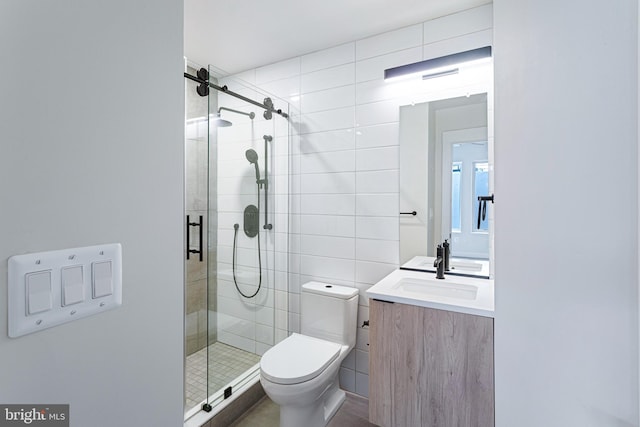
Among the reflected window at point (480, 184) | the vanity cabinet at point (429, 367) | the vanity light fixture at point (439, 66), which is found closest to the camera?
the vanity cabinet at point (429, 367)

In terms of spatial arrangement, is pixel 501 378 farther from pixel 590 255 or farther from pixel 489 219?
pixel 489 219

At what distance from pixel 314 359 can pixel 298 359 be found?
9 cm

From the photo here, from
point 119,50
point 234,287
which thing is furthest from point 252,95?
point 119,50

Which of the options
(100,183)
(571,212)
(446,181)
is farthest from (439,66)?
(100,183)

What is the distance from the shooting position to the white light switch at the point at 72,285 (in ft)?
1.58

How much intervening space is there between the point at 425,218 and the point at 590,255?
1.46 meters

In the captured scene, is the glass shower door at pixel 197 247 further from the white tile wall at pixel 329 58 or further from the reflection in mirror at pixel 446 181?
the reflection in mirror at pixel 446 181

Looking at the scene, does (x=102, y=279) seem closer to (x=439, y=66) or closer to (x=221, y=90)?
(x=221, y=90)

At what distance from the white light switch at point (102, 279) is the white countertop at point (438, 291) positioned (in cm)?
120

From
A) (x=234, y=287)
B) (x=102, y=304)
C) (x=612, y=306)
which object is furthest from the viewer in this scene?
(x=234, y=287)

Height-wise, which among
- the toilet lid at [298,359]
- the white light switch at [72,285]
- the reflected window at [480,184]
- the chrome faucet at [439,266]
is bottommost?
the toilet lid at [298,359]

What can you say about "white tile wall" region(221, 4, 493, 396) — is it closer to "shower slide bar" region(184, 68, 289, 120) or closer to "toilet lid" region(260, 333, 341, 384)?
"shower slide bar" region(184, 68, 289, 120)

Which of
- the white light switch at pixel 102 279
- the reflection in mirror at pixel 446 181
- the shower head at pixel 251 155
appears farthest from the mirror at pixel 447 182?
the white light switch at pixel 102 279

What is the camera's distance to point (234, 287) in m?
2.06
